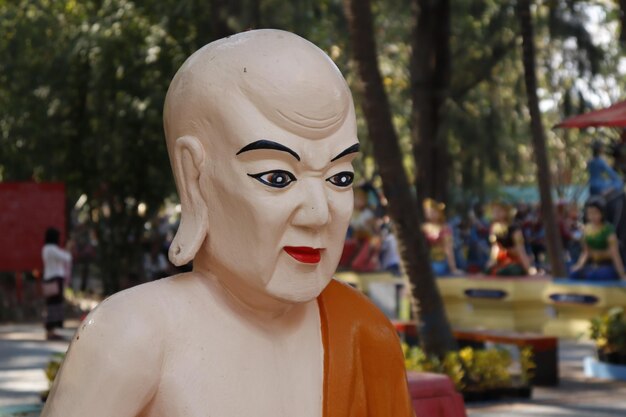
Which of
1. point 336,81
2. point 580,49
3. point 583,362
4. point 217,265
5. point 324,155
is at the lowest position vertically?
point 583,362

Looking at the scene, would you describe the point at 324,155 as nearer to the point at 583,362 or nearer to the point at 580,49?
the point at 583,362

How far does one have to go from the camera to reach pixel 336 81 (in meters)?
2.80

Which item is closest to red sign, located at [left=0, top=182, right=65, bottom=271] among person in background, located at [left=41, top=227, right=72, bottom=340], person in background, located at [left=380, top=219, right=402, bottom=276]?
person in background, located at [left=41, top=227, right=72, bottom=340]

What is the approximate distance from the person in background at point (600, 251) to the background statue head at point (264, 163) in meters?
11.1

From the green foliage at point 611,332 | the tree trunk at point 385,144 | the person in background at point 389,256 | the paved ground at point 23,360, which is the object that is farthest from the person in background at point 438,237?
the tree trunk at point 385,144

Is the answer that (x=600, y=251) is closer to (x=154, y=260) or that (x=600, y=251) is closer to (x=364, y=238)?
(x=364, y=238)

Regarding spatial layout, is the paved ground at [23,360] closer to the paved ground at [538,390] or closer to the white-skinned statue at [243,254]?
the paved ground at [538,390]

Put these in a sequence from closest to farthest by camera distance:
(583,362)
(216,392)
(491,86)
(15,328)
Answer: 1. (216,392)
2. (583,362)
3. (15,328)
4. (491,86)

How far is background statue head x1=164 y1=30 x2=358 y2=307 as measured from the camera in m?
2.71

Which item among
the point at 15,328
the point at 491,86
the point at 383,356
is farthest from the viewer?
the point at 491,86

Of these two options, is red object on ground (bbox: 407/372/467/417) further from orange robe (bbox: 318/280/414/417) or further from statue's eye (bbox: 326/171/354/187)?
statue's eye (bbox: 326/171/354/187)

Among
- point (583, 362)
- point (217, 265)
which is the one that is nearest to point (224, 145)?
point (217, 265)

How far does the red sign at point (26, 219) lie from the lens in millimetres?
16250

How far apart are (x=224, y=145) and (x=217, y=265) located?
31 cm
